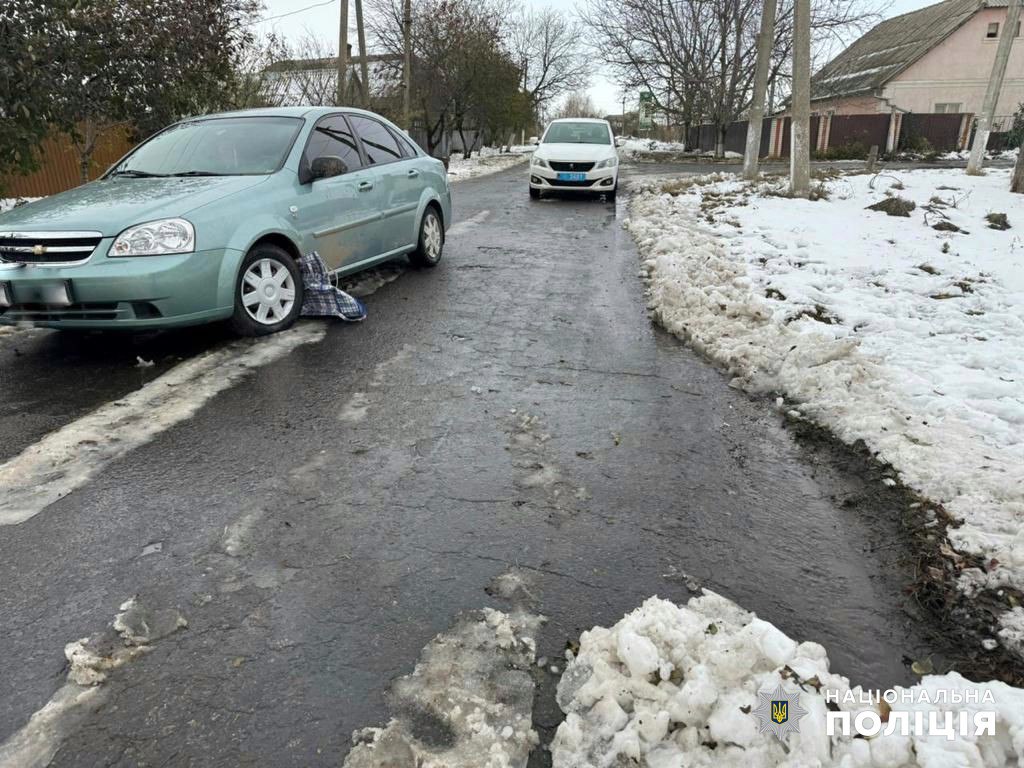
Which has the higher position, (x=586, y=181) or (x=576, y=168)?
(x=576, y=168)

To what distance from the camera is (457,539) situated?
2.75 m

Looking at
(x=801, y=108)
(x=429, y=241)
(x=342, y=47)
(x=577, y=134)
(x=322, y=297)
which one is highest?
(x=342, y=47)

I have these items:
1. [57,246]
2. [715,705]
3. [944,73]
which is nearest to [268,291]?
[57,246]

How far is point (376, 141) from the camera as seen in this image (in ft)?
22.6

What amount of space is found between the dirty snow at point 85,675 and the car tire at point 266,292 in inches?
117

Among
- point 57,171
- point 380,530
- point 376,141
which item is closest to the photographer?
point 380,530

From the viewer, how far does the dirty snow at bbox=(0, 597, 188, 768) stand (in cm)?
181

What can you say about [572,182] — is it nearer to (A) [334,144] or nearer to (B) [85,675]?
(A) [334,144]

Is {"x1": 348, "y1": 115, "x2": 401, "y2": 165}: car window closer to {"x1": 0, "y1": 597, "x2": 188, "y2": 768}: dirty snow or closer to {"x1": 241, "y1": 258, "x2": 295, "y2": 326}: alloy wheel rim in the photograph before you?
{"x1": 241, "y1": 258, "x2": 295, "y2": 326}: alloy wheel rim

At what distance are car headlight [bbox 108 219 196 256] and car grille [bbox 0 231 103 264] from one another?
15cm

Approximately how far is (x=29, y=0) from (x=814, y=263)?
387 inches

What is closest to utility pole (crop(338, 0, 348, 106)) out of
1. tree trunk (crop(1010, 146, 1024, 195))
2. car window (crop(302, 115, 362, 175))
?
car window (crop(302, 115, 362, 175))

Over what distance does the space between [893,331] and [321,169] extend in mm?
4496

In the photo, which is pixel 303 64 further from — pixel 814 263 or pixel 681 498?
pixel 681 498
